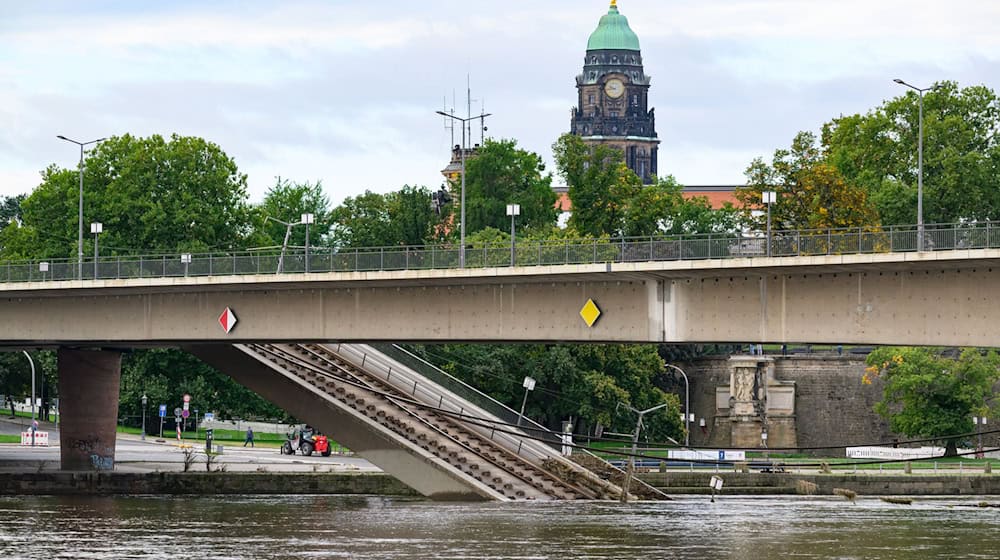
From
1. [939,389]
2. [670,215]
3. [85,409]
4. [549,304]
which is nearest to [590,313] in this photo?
[549,304]

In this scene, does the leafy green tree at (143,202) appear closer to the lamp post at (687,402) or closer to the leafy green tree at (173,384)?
the leafy green tree at (173,384)

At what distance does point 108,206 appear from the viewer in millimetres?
97750

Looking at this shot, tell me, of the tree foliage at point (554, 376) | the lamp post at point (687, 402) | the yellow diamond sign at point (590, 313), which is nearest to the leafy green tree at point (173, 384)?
the tree foliage at point (554, 376)

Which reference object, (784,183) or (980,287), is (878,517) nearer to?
(980,287)

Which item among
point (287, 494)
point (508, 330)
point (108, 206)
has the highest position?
point (108, 206)

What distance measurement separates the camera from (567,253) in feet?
181

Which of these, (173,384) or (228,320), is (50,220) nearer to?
(173,384)

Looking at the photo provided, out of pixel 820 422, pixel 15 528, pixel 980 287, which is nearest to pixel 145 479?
pixel 15 528

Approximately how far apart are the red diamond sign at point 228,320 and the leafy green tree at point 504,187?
6257cm

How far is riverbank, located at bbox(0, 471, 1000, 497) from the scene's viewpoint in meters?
71.2

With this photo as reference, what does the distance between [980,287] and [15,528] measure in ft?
92.7

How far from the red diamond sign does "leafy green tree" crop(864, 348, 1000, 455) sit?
47823 millimetres

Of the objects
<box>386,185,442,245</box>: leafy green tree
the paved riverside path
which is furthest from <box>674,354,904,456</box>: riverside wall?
the paved riverside path

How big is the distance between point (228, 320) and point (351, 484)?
520 inches
